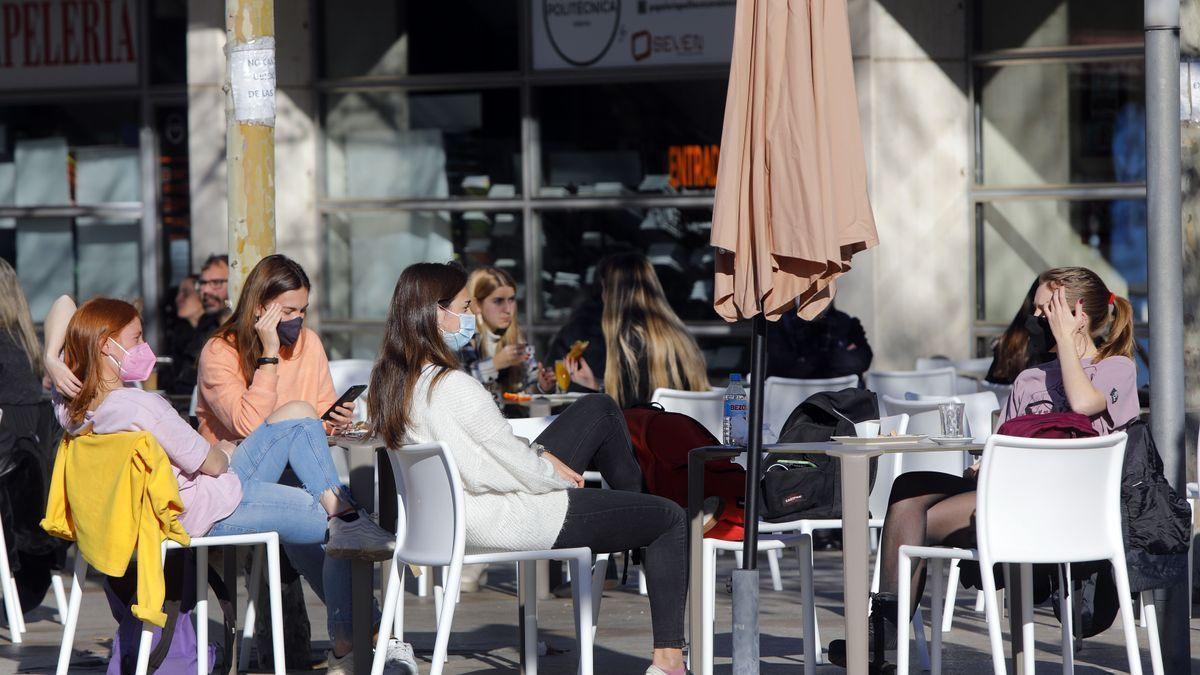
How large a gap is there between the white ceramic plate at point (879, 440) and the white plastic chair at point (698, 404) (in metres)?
1.67

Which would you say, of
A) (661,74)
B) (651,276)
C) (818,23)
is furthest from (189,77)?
(818,23)

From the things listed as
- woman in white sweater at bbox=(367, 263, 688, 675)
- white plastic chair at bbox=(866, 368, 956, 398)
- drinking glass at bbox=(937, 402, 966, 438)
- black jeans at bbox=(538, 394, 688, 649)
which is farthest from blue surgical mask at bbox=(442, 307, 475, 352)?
white plastic chair at bbox=(866, 368, 956, 398)

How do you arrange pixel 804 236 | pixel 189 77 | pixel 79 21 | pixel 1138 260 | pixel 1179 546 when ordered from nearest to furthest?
pixel 804 236, pixel 1179 546, pixel 1138 260, pixel 189 77, pixel 79 21

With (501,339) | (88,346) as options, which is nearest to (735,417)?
(88,346)

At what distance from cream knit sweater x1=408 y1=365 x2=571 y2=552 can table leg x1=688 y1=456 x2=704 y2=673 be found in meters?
0.53

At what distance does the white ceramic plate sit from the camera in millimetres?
5359

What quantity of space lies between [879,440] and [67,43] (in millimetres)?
8487

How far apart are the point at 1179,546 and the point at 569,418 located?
2.07m

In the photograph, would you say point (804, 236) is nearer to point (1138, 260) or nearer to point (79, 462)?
point (79, 462)

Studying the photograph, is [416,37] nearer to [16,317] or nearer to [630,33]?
[630,33]

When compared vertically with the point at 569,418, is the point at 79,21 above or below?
above

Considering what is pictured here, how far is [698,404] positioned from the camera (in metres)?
7.36

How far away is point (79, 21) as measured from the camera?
39.9ft

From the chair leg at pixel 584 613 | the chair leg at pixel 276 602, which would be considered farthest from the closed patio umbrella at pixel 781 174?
the chair leg at pixel 276 602
